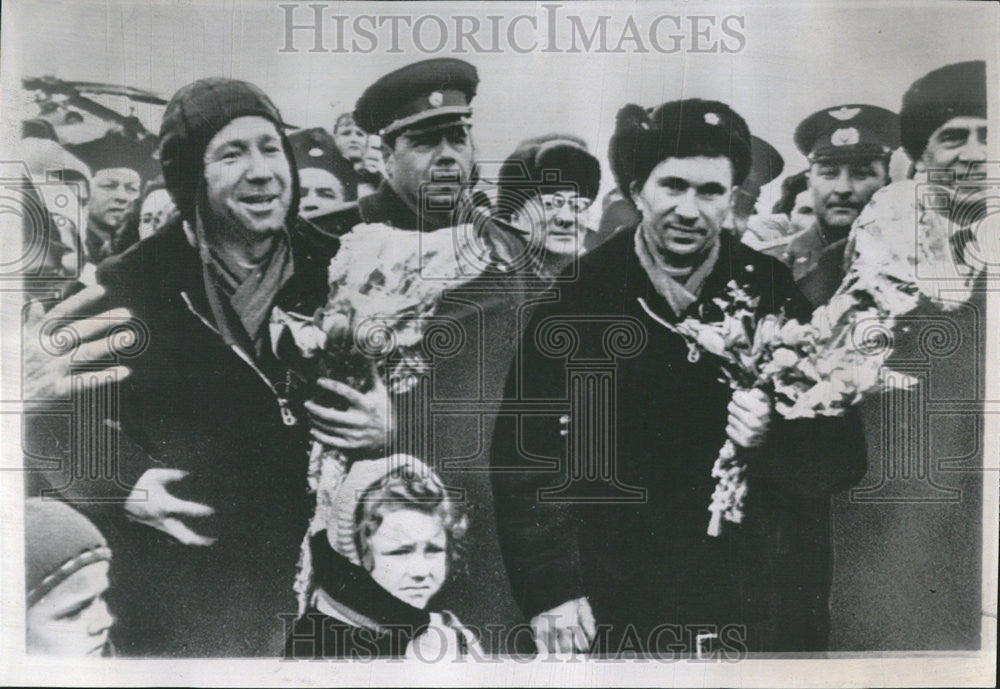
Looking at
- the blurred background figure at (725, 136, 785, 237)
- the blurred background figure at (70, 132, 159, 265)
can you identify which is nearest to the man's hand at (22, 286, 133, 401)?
the blurred background figure at (70, 132, 159, 265)

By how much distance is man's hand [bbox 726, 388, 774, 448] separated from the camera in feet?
8.33

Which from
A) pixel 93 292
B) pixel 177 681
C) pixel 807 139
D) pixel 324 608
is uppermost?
pixel 807 139

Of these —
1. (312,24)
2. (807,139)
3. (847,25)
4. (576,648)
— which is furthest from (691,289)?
(312,24)

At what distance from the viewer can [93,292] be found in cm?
252

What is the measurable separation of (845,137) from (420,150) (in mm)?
1180

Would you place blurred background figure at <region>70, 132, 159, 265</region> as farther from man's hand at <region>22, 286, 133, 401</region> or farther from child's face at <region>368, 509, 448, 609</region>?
child's face at <region>368, 509, 448, 609</region>

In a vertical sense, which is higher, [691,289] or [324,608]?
[691,289]

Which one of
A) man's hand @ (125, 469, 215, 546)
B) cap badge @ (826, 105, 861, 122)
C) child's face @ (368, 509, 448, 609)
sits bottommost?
child's face @ (368, 509, 448, 609)

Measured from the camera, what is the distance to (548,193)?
2525mm

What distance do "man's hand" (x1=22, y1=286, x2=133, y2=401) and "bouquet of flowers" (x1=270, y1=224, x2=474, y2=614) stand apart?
449 mm

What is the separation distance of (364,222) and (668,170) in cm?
85

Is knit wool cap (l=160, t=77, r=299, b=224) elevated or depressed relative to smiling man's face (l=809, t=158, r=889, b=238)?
elevated

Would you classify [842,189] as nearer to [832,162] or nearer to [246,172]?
[832,162]

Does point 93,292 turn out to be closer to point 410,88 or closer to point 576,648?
point 410,88
